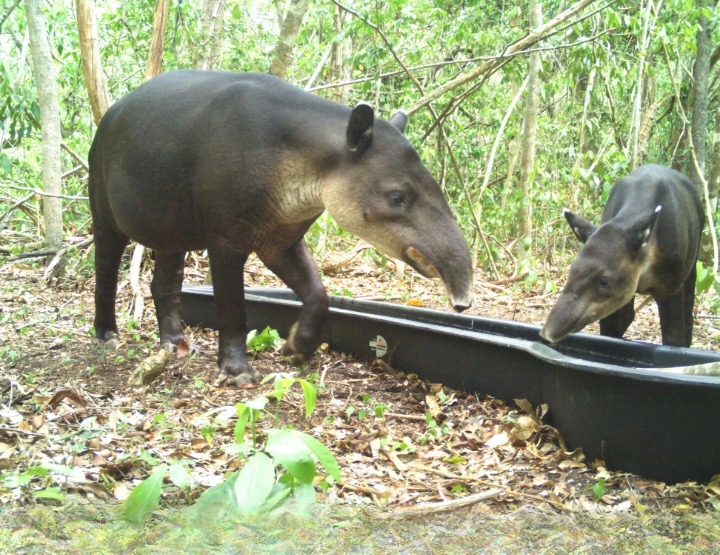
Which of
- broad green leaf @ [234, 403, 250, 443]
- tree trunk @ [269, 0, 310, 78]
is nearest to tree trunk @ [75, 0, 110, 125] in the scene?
tree trunk @ [269, 0, 310, 78]

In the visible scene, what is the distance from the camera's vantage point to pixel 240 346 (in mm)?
4605

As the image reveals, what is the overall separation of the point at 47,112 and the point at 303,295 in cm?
425

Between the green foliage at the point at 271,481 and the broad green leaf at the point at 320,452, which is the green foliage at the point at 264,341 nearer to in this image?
the green foliage at the point at 271,481

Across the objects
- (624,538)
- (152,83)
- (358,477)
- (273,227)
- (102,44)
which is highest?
(102,44)

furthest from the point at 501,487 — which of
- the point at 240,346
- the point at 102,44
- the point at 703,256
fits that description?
the point at 102,44

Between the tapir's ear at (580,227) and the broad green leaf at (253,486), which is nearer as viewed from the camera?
the broad green leaf at (253,486)

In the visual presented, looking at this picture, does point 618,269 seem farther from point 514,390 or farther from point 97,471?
point 97,471

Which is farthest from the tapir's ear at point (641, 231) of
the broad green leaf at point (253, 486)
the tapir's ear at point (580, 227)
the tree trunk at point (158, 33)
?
the tree trunk at point (158, 33)

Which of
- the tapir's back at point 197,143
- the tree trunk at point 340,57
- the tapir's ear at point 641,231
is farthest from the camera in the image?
the tree trunk at point 340,57

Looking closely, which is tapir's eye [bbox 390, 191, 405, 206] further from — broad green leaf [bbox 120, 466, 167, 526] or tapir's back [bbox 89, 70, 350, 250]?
broad green leaf [bbox 120, 466, 167, 526]

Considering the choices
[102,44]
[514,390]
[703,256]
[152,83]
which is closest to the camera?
[514,390]

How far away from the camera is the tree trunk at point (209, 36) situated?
870 cm

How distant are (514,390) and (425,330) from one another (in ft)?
2.51

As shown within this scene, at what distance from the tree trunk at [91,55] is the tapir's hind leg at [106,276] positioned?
174 cm
